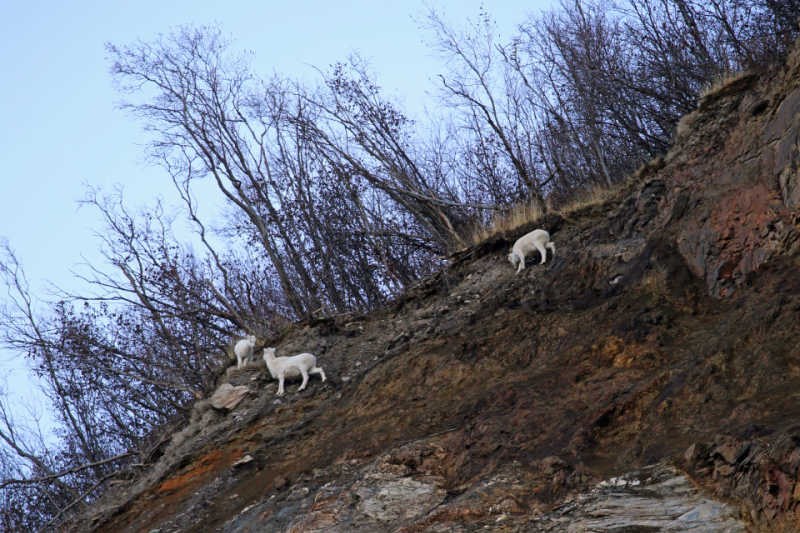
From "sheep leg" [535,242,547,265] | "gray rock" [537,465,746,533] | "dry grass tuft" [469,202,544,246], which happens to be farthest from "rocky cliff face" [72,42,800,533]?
"dry grass tuft" [469,202,544,246]

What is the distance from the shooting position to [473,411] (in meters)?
7.99

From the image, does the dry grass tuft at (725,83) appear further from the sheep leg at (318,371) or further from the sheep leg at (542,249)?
the sheep leg at (318,371)

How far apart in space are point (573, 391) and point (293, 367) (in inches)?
205

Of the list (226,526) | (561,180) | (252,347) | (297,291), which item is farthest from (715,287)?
(297,291)

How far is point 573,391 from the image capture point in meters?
7.48

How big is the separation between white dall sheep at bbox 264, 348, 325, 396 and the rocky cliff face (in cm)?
27

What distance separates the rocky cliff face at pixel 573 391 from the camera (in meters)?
5.44

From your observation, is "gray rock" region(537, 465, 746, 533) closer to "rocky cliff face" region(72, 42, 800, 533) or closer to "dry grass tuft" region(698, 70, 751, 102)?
"rocky cliff face" region(72, 42, 800, 533)

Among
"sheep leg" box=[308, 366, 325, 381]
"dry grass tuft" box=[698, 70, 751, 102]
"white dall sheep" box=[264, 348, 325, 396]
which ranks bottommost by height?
"sheep leg" box=[308, 366, 325, 381]

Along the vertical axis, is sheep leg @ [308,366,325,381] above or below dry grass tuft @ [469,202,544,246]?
below

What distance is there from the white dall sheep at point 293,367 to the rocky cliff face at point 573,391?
0.27 metres

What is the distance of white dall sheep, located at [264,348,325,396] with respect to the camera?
11211mm

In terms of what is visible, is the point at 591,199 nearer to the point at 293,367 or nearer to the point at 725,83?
the point at 725,83

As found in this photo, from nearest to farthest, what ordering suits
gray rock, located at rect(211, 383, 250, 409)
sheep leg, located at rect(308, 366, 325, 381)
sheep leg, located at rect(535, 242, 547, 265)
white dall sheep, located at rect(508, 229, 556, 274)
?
sheep leg, located at rect(308, 366, 325, 381) < gray rock, located at rect(211, 383, 250, 409) < sheep leg, located at rect(535, 242, 547, 265) < white dall sheep, located at rect(508, 229, 556, 274)
